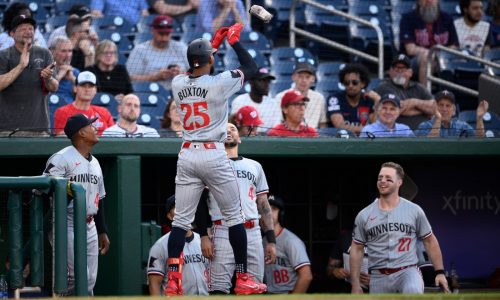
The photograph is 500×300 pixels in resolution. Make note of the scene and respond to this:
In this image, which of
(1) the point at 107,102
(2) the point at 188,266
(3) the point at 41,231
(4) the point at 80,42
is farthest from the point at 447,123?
(3) the point at 41,231

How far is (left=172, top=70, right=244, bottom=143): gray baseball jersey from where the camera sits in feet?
25.8

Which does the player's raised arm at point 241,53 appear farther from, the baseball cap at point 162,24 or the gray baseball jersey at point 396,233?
the baseball cap at point 162,24

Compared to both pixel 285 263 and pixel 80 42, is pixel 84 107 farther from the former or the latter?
pixel 285 263

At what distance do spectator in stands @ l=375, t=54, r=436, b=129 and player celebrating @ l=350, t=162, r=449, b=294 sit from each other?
1.89 meters

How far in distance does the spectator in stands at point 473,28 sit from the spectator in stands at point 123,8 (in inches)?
135

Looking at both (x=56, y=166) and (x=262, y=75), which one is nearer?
(x=56, y=166)

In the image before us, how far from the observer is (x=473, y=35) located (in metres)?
13.1

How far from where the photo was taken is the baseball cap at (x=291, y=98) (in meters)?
9.98

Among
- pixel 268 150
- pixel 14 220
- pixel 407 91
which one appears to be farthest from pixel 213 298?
pixel 407 91

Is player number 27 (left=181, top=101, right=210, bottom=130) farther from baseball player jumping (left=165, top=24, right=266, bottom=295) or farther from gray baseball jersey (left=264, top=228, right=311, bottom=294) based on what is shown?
gray baseball jersey (left=264, top=228, right=311, bottom=294)

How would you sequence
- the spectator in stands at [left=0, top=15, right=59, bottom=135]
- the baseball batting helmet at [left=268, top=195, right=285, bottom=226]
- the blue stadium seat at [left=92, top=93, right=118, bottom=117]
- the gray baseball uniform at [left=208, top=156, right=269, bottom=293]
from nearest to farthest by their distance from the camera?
1. the gray baseball uniform at [left=208, top=156, right=269, bottom=293]
2. the spectator in stands at [left=0, top=15, right=59, bottom=135]
3. the baseball batting helmet at [left=268, top=195, right=285, bottom=226]
4. the blue stadium seat at [left=92, top=93, right=118, bottom=117]

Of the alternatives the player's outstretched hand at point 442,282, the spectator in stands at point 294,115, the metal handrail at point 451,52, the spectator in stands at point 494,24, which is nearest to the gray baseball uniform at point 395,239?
the player's outstretched hand at point 442,282

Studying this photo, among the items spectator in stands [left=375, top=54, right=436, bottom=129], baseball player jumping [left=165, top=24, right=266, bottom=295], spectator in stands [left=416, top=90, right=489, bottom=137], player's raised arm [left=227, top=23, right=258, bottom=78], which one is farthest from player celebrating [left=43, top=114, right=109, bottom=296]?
spectator in stands [left=375, top=54, right=436, bottom=129]

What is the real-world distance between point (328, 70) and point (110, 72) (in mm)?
2345
